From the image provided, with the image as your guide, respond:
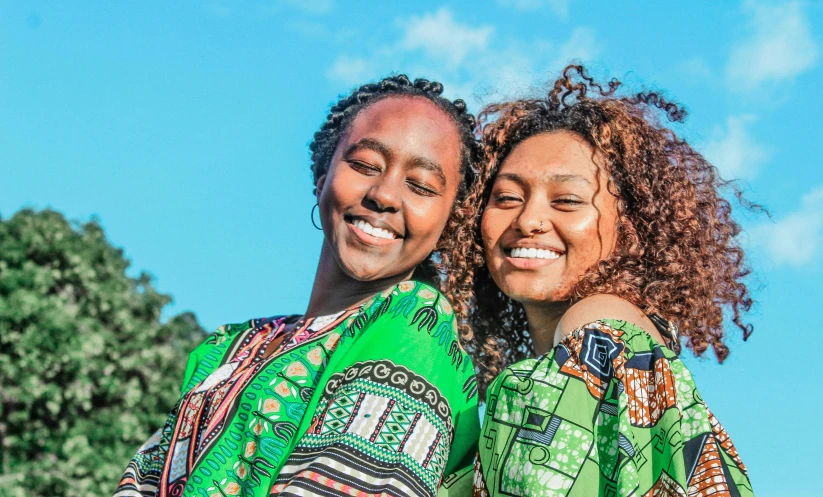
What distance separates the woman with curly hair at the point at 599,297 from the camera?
2.46m

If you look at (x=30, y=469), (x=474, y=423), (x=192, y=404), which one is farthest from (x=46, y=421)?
(x=474, y=423)

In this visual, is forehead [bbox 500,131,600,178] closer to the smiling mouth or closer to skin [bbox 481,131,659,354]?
skin [bbox 481,131,659,354]

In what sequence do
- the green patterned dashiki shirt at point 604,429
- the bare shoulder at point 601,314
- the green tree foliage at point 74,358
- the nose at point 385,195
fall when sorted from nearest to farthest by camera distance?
the green patterned dashiki shirt at point 604,429
the bare shoulder at point 601,314
the nose at point 385,195
the green tree foliage at point 74,358

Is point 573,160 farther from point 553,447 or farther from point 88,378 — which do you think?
point 88,378

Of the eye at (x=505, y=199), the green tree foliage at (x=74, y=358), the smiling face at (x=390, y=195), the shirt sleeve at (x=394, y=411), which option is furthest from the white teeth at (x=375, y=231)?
the green tree foliage at (x=74, y=358)

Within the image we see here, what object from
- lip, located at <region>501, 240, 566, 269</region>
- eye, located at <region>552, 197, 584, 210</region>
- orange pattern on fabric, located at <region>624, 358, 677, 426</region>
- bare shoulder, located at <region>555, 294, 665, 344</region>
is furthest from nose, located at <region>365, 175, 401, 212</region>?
orange pattern on fabric, located at <region>624, 358, 677, 426</region>

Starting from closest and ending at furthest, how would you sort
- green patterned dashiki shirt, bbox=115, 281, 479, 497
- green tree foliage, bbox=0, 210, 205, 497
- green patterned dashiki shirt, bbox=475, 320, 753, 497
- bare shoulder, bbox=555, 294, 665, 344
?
1. green patterned dashiki shirt, bbox=475, 320, 753, 497
2. green patterned dashiki shirt, bbox=115, 281, 479, 497
3. bare shoulder, bbox=555, 294, 665, 344
4. green tree foliage, bbox=0, 210, 205, 497

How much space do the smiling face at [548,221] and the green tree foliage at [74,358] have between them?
7464 mm

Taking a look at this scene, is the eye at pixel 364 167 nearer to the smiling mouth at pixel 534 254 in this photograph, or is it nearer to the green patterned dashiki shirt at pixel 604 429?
the smiling mouth at pixel 534 254

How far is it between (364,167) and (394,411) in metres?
0.97

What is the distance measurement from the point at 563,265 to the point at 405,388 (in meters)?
0.81

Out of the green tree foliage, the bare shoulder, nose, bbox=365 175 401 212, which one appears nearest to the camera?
the bare shoulder

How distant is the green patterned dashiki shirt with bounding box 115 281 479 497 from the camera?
8.27 ft

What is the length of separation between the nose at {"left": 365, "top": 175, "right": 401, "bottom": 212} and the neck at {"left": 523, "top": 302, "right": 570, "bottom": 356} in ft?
1.87
